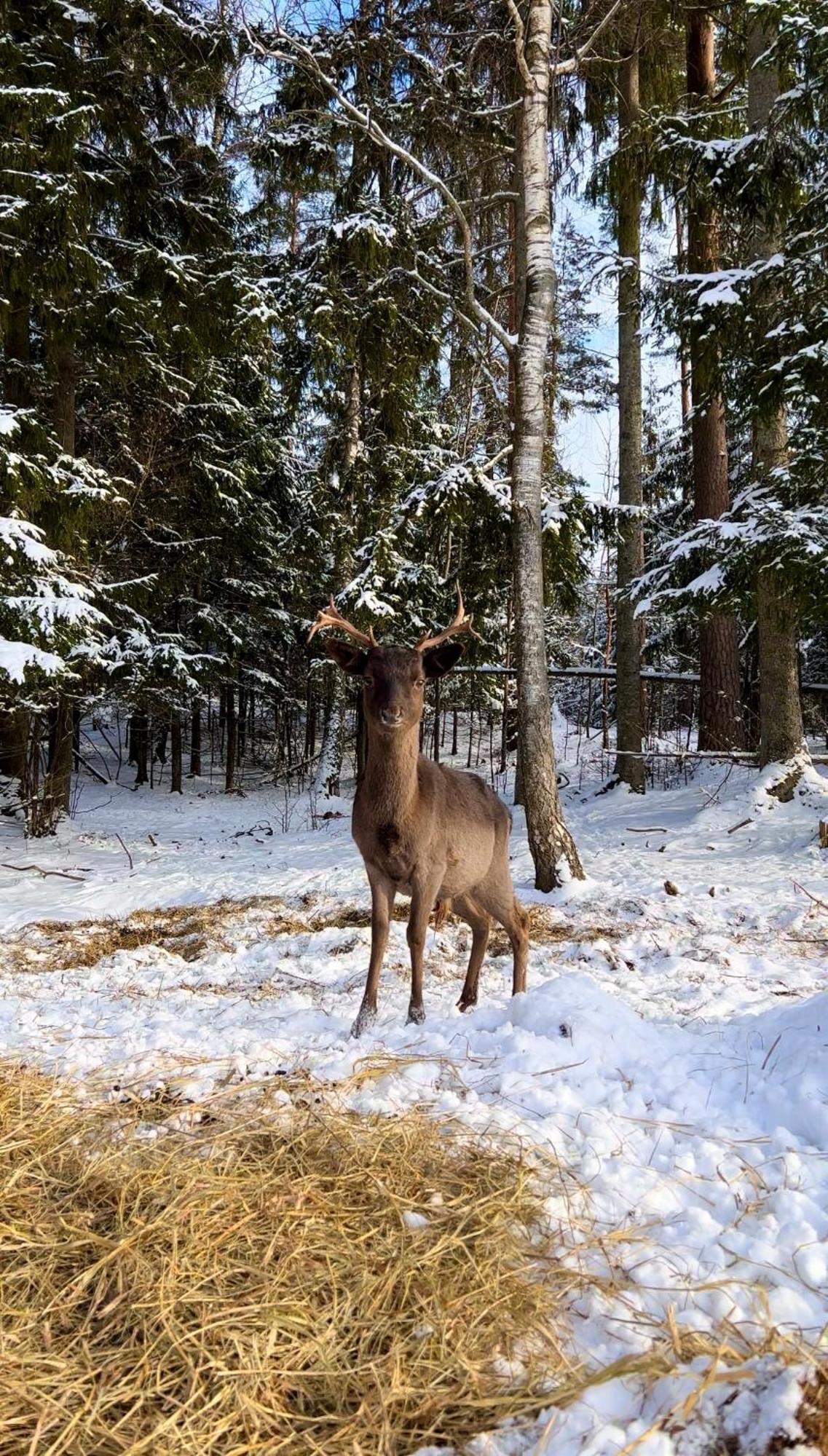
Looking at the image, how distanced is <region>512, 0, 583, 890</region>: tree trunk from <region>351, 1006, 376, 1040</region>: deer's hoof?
3789 millimetres

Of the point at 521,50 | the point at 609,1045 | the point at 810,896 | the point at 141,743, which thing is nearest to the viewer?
the point at 609,1045

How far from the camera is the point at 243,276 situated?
37.7 feet

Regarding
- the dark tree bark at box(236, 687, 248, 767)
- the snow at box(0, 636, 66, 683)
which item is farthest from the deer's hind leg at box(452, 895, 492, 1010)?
the dark tree bark at box(236, 687, 248, 767)

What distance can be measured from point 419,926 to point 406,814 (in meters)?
0.63

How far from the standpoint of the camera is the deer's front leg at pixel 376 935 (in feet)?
13.6

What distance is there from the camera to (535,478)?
785 centimetres

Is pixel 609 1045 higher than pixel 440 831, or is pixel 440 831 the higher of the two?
pixel 440 831

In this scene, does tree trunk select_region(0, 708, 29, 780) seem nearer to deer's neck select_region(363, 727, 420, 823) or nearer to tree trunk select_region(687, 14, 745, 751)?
deer's neck select_region(363, 727, 420, 823)

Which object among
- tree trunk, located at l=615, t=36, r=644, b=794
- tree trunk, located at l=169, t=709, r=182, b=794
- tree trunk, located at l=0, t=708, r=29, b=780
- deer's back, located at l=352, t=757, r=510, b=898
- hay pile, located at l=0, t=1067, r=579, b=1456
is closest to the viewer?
hay pile, located at l=0, t=1067, r=579, b=1456

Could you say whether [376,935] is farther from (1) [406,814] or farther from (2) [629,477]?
(2) [629,477]

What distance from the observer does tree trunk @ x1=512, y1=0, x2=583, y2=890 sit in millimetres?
7680

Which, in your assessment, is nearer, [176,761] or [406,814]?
[406,814]

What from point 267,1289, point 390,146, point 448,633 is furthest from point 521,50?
point 267,1289

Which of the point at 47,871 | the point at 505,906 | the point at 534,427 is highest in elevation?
the point at 534,427
